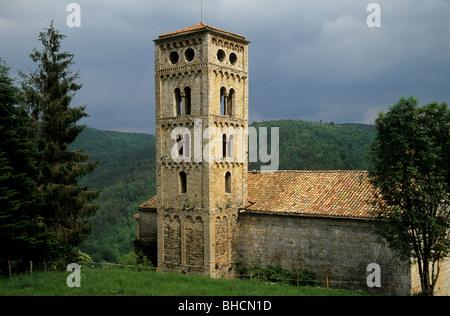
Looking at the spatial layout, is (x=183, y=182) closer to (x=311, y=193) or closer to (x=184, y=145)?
(x=184, y=145)

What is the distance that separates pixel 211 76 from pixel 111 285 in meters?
13.0

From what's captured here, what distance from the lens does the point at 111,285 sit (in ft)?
64.6

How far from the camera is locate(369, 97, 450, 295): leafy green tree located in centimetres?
1808

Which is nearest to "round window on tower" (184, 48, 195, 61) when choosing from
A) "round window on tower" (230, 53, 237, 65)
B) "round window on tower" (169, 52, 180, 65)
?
"round window on tower" (169, 52, 180, 65)

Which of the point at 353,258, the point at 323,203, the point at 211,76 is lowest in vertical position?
the point at 353,258

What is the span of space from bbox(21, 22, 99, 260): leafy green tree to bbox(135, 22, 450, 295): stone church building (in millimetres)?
4897

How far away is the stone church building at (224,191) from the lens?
2430cm

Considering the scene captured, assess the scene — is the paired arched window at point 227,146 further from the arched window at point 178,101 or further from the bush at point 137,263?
the bush at point 137,263

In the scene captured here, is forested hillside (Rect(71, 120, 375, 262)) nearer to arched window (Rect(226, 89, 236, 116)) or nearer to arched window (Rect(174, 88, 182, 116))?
arched window (Rect(174, 88, 182, 116))

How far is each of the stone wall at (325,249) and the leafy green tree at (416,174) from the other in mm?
3135

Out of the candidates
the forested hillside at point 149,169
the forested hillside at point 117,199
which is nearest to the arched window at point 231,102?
the forested hillside at point 117,199

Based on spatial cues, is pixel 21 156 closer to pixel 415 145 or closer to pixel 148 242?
pixel 148 242

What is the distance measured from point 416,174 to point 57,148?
61.6ft

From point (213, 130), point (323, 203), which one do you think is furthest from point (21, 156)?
point (323, 203)
